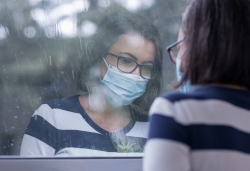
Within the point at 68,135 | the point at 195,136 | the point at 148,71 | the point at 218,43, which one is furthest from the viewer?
the point at 148,71

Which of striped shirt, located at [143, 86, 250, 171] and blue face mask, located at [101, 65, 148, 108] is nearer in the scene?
striped shirt, located at [143, 86, 250, 171]

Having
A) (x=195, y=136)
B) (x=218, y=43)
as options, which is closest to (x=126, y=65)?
(x=218, y=43)

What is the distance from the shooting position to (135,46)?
2098 mm

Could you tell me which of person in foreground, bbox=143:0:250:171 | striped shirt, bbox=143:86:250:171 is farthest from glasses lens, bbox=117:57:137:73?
striped shirt, bbox=143:86:250:171

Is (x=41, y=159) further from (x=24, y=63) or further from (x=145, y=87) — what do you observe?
(x=145, y=87)

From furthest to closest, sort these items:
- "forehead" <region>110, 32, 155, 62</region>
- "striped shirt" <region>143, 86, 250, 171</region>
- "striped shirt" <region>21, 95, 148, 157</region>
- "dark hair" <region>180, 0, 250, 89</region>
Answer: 1. "forehead" <region>110, 32, 155, 62</region>
2. "striped shirt" <region>21, 95, 148, 157</region>
3. "dark hair" <region>180, 0, 250, 89</region>
4. "striped shirt" <region>143, 86, 250, 171</region>

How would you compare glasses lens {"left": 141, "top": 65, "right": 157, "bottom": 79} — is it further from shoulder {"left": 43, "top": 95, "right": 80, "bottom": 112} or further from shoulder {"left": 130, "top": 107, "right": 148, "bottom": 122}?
shoulder {"left": 43, "top": 95, "right": 80, "bottom": 112}

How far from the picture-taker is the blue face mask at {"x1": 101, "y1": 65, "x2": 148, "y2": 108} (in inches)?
81.0

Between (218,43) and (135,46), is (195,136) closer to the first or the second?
(218,43)

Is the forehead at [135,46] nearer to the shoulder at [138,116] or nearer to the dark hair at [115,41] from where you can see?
the dark hair at [115,41]

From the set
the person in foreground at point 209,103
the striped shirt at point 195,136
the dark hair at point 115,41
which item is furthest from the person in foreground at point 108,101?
the striped shirt at point 195,136

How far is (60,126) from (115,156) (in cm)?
30

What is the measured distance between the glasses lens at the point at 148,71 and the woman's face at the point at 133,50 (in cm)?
2

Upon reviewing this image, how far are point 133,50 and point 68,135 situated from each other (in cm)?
→ 53
